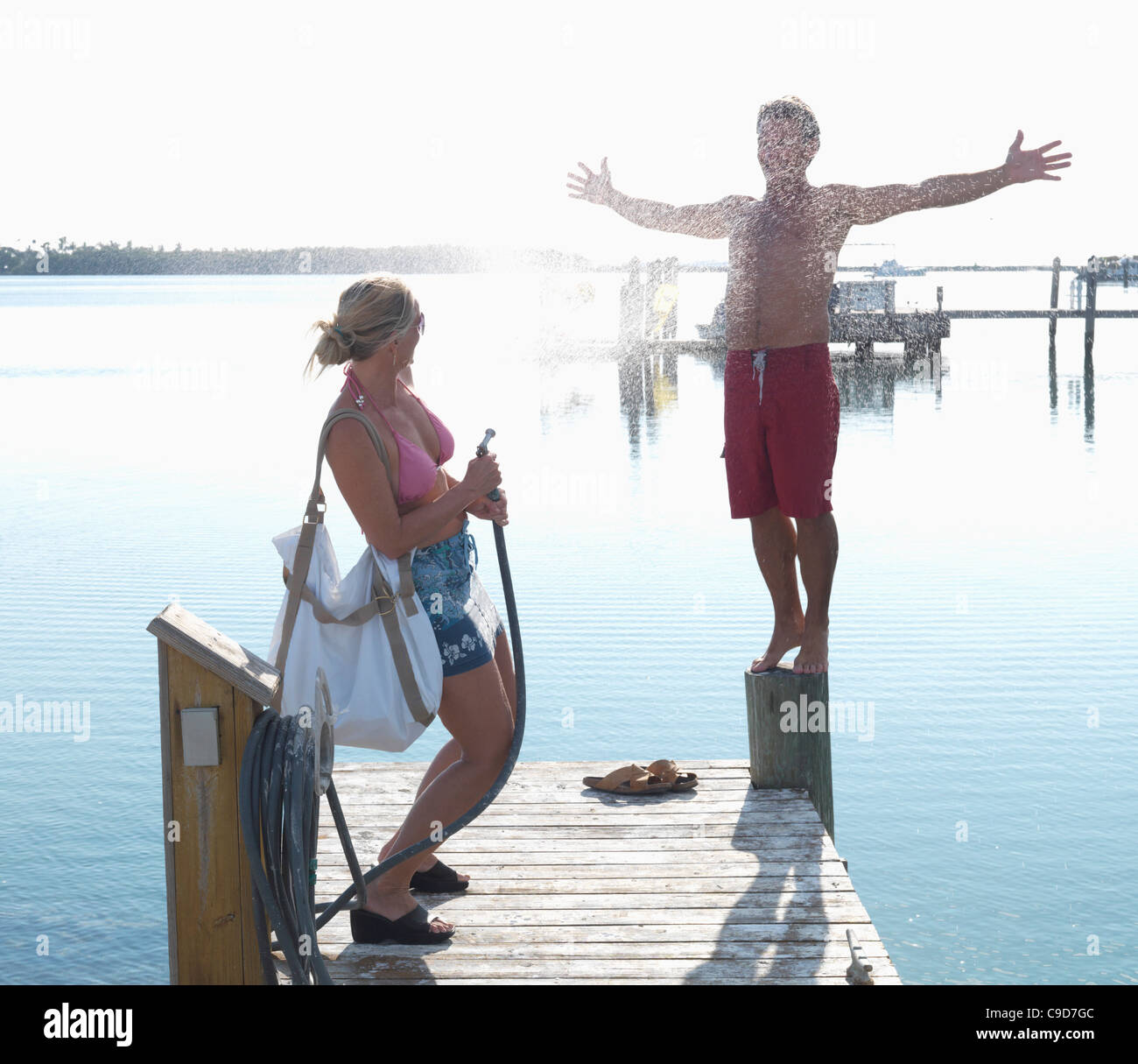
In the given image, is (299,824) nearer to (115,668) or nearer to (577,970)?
(577,970)

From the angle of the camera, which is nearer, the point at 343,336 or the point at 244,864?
the point at 244,864

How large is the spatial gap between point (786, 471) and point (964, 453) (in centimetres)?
1479

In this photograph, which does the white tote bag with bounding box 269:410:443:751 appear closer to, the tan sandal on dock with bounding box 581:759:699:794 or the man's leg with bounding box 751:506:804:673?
the tan sandal on dock with bounding box 581:759:699:794

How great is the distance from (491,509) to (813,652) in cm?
154

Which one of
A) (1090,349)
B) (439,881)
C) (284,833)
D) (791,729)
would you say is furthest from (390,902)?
(1090,349)

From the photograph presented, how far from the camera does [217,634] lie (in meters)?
3.11

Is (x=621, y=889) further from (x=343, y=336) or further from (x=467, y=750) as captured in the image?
(x=343, y=336)

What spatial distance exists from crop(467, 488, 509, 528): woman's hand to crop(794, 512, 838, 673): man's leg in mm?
1489

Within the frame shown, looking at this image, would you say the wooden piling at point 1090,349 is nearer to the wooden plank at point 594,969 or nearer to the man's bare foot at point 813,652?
the man's bare foot at point 813,652

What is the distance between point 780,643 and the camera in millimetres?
4648

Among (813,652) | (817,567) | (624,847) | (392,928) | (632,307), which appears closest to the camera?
(392,928)

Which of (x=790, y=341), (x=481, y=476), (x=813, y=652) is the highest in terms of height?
(x=790, y=341)

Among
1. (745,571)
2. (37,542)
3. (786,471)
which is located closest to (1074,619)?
(745,571)

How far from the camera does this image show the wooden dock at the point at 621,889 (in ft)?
11.1
